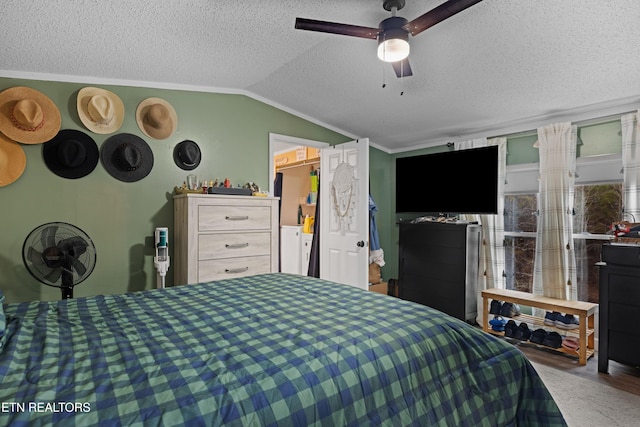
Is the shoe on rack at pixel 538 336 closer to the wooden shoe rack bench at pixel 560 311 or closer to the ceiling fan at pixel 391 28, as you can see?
the wooden shoe rack bench at pixel 560 311

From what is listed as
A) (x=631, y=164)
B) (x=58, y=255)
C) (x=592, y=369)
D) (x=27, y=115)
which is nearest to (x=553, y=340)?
(x=592, y=369)

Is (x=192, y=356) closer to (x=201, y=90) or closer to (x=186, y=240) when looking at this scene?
(x=186, y=240)

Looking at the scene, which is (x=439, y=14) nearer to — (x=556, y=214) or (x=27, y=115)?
(x=556, y=214)

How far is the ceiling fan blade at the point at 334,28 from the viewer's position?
5.87ft

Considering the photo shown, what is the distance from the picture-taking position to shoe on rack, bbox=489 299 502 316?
3384 millimetres

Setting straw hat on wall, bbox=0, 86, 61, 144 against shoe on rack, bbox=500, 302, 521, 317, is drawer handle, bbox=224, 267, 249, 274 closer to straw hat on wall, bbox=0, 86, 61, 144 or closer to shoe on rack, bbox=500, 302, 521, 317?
straw hat on wall, bbox=0, 86, 61, 144

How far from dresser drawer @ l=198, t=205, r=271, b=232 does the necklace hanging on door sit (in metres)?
1.01

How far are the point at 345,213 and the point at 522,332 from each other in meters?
2.05

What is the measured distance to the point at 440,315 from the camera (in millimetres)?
1391

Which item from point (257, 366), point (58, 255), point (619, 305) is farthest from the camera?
point (619, 305)

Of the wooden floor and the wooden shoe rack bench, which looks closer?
the wooden floor

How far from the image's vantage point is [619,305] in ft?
8.33

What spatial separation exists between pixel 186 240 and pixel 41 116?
4.46 feet

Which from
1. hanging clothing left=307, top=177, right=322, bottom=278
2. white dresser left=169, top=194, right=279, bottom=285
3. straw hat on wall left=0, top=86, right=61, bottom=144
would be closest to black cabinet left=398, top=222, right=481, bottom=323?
hanging clothing left=307, top=177, right=322, bottom=278
